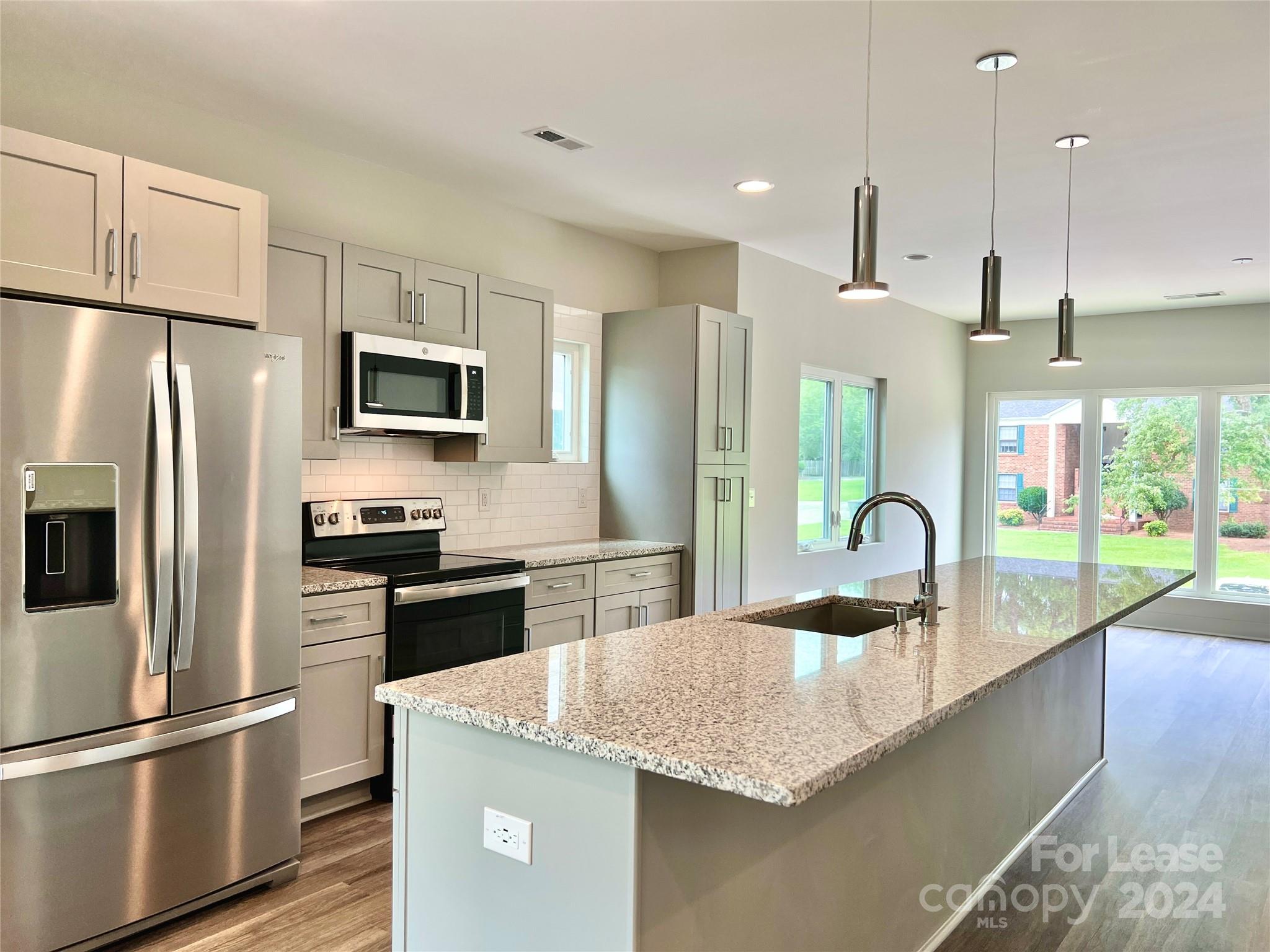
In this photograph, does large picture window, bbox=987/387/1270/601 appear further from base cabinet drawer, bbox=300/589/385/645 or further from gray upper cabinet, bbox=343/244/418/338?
base cabinet drawer, bbox=300/589/385/645

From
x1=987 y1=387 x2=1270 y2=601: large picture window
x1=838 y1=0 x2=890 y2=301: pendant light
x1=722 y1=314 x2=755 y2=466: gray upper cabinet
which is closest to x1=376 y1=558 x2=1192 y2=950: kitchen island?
x1=838 y1=0 x2=890 y2=301: pendant light

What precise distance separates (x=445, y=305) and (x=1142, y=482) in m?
6.51

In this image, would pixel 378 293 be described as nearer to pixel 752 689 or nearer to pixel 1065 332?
pixel 752 689

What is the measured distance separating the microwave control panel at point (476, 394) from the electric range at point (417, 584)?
0.46 m

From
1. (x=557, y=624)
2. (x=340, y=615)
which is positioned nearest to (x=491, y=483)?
(x=557, y=624)

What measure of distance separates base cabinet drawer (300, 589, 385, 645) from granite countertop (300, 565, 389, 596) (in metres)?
0.02

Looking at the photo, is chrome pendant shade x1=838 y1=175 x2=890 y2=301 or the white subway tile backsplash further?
the white subway tile backsplash

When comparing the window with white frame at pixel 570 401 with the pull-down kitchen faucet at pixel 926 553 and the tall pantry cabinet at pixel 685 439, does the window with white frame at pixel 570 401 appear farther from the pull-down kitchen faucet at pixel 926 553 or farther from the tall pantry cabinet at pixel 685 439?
the pull-down kitchen faucet at pixel 926 553

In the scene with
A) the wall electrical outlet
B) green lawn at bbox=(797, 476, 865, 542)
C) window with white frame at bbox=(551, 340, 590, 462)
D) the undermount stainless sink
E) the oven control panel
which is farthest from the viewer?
green lawn at bbox=(797, 476, 865, 542)

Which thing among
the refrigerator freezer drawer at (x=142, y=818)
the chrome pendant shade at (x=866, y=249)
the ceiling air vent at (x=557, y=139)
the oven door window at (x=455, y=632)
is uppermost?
the ceiling air vent at (x=557, y=139)

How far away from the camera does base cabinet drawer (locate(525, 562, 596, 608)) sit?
13.1 ft

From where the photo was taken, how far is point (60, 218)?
2455mm

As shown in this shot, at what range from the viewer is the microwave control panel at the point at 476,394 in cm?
405

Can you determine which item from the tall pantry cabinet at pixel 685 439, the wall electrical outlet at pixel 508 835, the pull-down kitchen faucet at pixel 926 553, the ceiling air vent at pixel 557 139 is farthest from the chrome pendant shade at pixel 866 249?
the tall pantry cabinet at pixel 685 439
